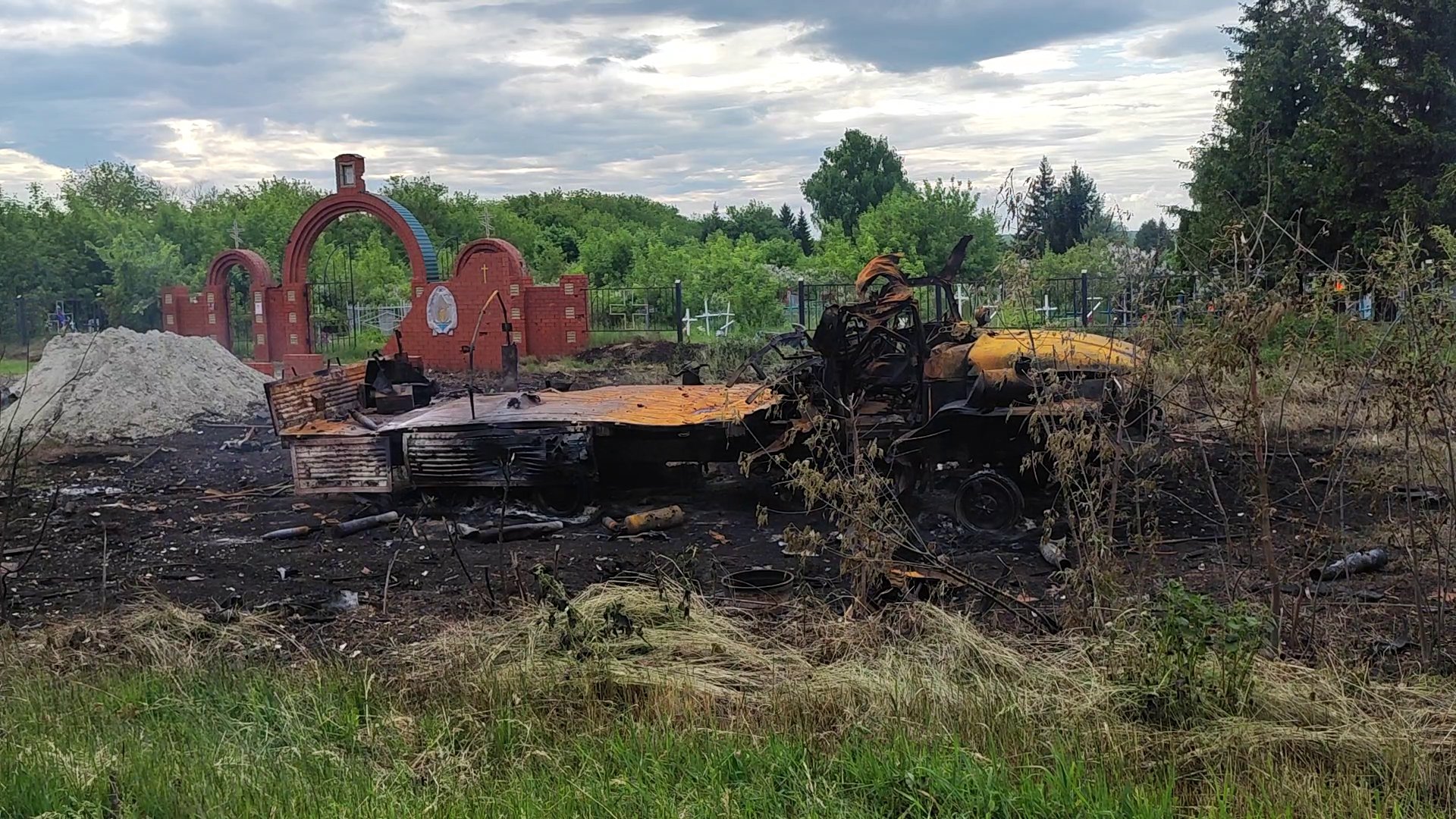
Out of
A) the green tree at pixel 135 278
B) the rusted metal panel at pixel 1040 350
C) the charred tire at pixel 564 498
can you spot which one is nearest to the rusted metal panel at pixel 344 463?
the charred tire at pixel 564 498

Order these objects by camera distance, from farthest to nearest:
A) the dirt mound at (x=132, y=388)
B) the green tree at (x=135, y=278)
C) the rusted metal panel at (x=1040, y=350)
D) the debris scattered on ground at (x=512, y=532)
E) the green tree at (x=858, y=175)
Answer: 1. the green tree at (x=858, y=175)
2. the green tree at (x=135, y=278)
3. the dirt mound at (x=132, y=388)
4. the debris scattered on ground at (x=512, y=532)
5. the rusted metal panel at (x=1040, y=350)

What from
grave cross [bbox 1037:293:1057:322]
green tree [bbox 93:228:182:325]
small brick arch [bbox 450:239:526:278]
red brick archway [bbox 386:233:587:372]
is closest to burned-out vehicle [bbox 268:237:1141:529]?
grave cross [bbox 1037:293:1057:322]

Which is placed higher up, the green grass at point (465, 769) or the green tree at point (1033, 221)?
the green tree at point (1033, 221)

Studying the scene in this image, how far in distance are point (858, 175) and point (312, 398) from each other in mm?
57390

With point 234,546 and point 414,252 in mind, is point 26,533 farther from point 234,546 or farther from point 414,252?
point 414,252

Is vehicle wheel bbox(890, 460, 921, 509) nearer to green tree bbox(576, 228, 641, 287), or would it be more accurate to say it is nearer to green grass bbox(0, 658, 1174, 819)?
green grass bbox(0, 658, 1174, 819)

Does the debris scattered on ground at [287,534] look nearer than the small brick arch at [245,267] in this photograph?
Yes

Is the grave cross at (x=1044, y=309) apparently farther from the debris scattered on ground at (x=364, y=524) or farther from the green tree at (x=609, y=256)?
the green tree at (x=609, y=256)

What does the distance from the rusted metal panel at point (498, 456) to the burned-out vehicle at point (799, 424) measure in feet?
0.04

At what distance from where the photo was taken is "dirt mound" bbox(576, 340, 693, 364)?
78.2ft

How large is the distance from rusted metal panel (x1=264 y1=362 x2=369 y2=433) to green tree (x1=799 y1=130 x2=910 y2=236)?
55.2m

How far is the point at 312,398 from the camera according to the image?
10180mm

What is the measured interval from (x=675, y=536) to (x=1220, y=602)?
4247 mm

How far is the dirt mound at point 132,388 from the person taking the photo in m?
14.9
